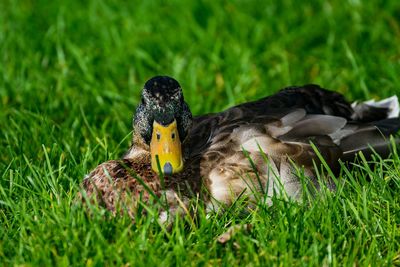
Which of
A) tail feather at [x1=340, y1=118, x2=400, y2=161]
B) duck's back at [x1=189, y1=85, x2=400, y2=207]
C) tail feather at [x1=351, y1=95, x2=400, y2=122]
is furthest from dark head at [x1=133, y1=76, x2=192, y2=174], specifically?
tail feather at [x1=351, y1=95, x2=400, y2=122]

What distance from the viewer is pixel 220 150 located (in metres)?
4.31

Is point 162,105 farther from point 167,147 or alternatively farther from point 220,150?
point 220,150

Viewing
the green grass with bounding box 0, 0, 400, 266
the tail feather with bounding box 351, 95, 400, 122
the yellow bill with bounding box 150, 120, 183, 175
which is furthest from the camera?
the tail feather with bounding box 351, 95, 400, 122

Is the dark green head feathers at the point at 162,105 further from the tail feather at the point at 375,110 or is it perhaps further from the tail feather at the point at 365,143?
the tail feather at the point at 375,110

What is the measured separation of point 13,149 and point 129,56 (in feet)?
7.03

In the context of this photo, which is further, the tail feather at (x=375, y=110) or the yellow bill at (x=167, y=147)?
the tail feather at (x=375, y=110)

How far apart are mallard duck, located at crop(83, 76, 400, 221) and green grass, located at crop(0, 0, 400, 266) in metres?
0.14

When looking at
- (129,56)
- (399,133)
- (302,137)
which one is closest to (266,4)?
(129,56)

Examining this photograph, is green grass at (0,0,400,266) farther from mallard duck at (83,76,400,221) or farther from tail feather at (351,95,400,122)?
tail feather at (351,95,400,122)

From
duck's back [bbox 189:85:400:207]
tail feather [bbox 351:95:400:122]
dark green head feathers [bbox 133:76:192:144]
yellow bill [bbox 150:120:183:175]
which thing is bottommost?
tail feather [bbox 351:95:400:122]

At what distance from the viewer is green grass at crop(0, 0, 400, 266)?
11.6 feet

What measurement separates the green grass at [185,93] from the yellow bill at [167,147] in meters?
0.32

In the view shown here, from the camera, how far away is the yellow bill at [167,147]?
400cm

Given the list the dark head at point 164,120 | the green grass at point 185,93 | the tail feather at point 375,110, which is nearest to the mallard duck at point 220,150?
the dark head at point 164,120
